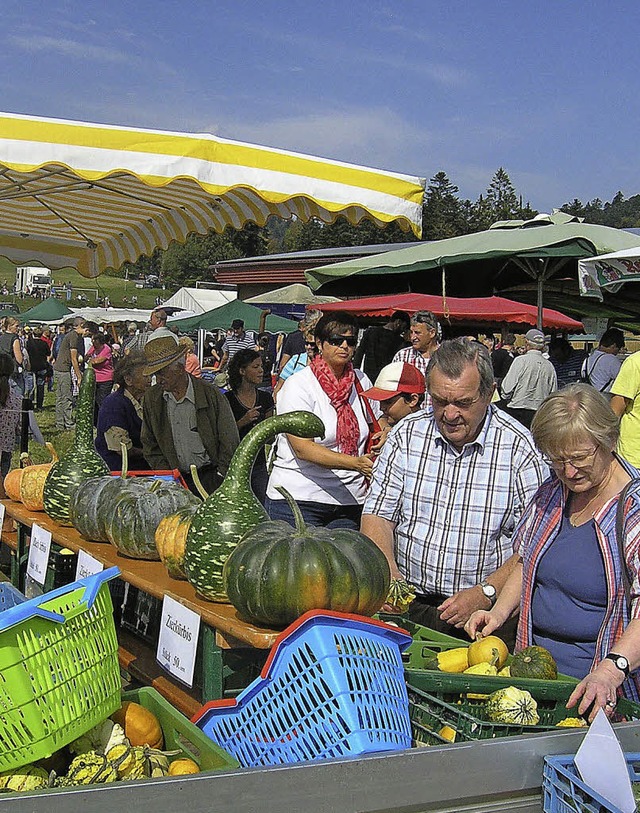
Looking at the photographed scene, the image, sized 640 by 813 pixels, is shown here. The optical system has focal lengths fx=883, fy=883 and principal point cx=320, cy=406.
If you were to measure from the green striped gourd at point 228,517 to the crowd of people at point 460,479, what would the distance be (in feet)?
2.39

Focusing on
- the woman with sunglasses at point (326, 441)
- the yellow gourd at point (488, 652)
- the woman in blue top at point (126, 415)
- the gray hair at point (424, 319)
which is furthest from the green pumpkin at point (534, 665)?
the gray hair at point (424, 319)

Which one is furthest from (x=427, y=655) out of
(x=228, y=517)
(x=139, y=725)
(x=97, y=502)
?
(x=97, y=502)

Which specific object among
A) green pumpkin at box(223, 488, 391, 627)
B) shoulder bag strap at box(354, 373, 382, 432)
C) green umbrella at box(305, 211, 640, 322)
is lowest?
green pumpkin at box(223, 488, 391, 627)

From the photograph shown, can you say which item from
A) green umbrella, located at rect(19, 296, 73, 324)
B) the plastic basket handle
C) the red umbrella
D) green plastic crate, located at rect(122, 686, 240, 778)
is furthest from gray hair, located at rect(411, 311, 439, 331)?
green umbrella, located at rect(19, 296, 73, 324)

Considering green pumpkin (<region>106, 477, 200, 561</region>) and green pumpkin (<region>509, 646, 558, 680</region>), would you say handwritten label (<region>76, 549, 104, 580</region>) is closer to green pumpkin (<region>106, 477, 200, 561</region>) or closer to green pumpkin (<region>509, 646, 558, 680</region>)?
green pumpkin (<region>106, 477, 200, 561</region>)

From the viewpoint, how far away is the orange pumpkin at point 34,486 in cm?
391

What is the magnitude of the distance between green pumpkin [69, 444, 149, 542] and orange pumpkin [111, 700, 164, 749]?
118cm

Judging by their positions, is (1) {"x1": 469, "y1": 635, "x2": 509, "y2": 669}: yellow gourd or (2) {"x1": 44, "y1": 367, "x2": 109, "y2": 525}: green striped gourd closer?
(1) {"x1": 469, "y1": 635, "x2": 509, "y2": 669}: yellow gourd

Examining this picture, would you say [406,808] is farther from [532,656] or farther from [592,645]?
[592,645]

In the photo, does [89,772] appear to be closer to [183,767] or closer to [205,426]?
[183,767]

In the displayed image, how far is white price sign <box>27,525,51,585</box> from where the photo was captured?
132 inches

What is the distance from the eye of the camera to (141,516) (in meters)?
3.13

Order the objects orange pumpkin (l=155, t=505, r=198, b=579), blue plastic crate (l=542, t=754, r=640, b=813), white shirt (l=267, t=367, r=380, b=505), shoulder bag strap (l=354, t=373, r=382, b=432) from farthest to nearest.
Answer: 1. shoulder bag strap (l=354, t=373, r=382, b=432)
2. white shirt (l=267, t=367, r=380, b=505)
3. orange pumpkin (l=155, t=505, r=198, b=579)
4. blue plastic crate (l=542, t=754, r=640, b=813)

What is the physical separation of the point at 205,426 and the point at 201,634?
2.14 meters
